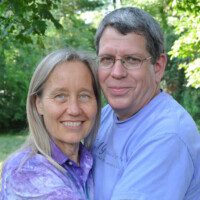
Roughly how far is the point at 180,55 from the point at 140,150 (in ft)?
24.5

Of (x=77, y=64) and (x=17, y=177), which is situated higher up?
(x=77, y=64)

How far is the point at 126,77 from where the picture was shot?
2.54 metres

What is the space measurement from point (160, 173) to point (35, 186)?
60 cm

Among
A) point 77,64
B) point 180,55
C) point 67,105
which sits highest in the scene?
point 77,64

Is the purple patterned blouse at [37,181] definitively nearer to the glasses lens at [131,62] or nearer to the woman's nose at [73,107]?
the woman's nose at [73,107]

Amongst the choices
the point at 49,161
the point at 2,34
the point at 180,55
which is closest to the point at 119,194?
the point at 49,161

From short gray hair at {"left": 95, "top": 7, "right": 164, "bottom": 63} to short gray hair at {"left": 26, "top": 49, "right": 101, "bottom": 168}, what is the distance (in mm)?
→ 220

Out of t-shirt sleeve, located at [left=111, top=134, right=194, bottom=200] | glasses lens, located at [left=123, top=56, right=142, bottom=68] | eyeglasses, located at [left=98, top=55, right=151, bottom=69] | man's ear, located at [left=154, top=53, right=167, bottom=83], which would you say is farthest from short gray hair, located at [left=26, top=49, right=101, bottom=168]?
t-shirt sleeve, located at [left=111, top=134, right=194, bottom=200]

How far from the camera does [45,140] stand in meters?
2.46

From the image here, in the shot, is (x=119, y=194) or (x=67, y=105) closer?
(x=119, y=194)

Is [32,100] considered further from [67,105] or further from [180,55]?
[180,55]

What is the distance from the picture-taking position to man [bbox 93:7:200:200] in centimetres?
210

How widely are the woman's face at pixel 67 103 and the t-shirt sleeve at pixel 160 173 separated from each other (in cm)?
51

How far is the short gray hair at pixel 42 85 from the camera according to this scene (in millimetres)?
2432
